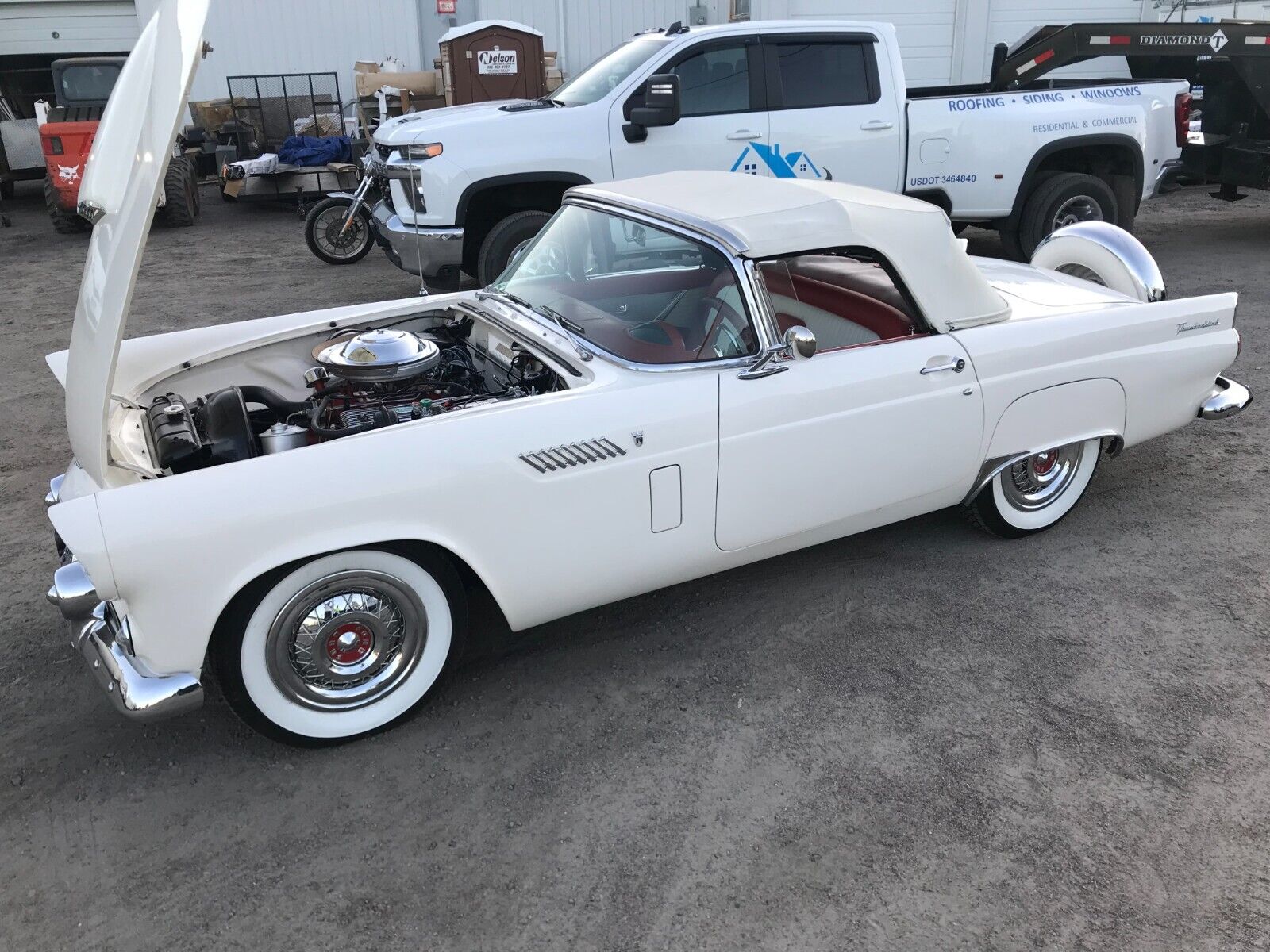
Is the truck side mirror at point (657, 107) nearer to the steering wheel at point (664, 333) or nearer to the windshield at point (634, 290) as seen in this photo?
the windshield at point (634, 290)

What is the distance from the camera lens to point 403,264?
7.00 metres

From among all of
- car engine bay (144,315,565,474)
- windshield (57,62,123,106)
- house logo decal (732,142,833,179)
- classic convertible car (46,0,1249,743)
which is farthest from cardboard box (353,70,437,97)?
car engine bay (144,315,565,474)

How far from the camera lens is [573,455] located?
2.94m

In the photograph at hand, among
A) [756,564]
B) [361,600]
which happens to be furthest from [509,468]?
[756,564]

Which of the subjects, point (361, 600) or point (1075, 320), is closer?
point (361, 600)

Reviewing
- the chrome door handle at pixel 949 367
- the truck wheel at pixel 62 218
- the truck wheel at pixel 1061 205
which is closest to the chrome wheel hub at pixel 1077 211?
the truck wheel at pixel 1061 205

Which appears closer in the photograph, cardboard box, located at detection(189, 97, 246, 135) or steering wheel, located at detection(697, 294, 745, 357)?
steering wheel, located at detection(697, 294, 745, 357)

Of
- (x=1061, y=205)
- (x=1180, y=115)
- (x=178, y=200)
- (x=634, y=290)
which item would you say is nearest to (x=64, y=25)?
(x=178, y=200)

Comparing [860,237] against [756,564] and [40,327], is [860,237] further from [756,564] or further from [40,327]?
[40,327]

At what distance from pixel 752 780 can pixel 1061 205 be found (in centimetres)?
668

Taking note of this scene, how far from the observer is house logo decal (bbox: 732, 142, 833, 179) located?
23.9 ft

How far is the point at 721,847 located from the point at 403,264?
5327mm

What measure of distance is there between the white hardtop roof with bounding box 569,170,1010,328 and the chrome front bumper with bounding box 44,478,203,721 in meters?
2.12

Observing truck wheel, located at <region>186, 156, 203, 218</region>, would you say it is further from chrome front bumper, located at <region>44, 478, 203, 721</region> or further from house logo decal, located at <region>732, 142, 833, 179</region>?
chrome front bumper, located at <region>44, 478, 203, 721</region>
